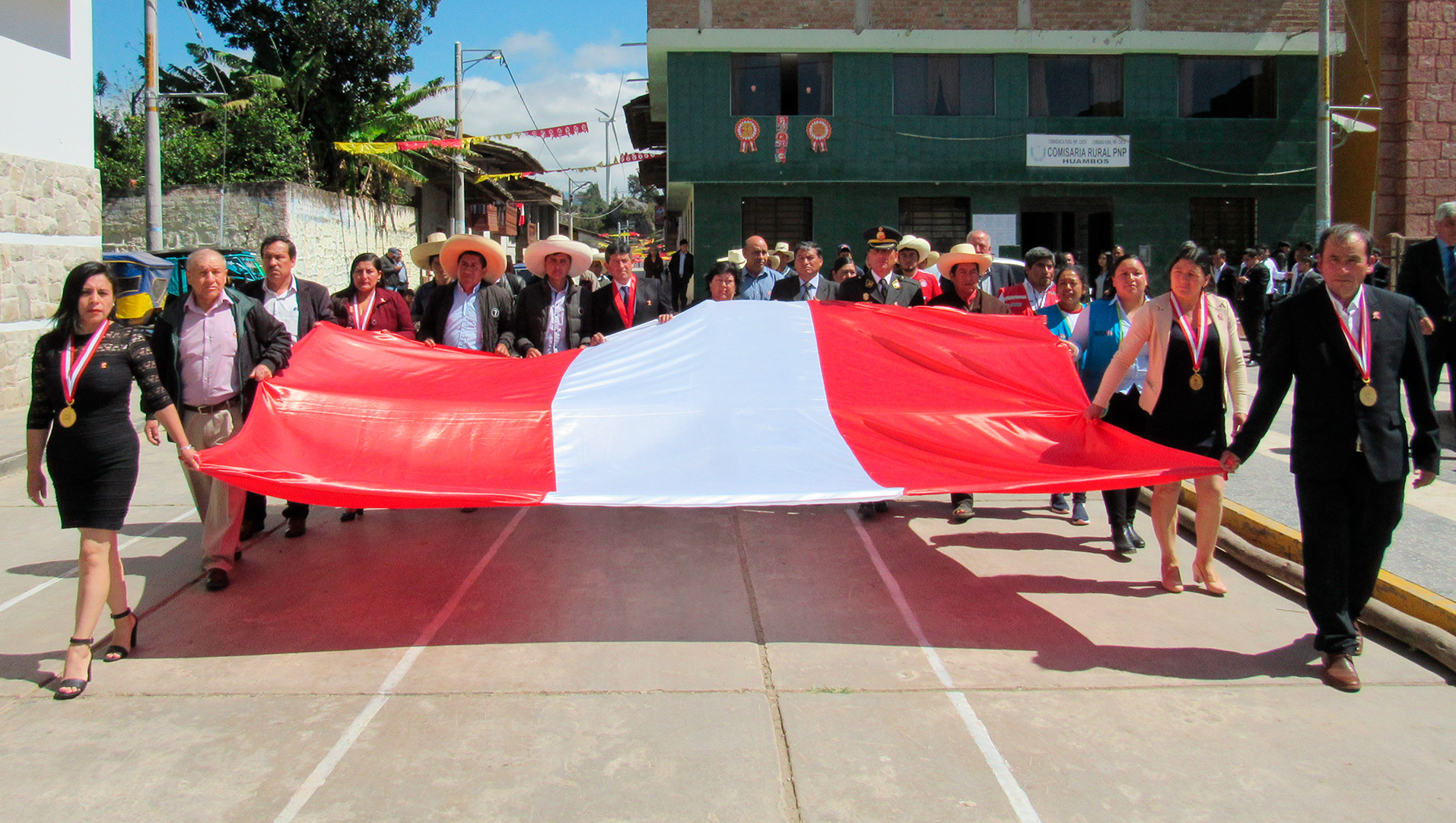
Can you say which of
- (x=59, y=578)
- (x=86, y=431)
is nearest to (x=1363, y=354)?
(x=86, y=431)

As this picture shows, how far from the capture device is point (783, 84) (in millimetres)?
22547

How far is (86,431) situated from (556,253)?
11.9ft

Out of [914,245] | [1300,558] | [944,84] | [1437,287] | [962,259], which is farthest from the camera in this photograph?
[944,84]

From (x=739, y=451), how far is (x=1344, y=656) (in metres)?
2.72

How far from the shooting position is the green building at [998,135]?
73.3 feet

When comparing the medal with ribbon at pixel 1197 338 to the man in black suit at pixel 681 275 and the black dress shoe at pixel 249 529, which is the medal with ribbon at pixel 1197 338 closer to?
the black dress shoe at pixel 249 529

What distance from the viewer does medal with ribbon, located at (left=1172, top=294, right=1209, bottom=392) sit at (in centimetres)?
512

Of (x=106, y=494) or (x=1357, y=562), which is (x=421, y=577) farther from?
(x=1357, y=562)

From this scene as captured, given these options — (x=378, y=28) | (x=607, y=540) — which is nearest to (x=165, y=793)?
(x=607, y=540)

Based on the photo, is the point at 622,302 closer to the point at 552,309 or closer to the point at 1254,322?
the point at 552,309

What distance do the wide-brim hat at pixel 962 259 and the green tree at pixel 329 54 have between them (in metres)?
19.5

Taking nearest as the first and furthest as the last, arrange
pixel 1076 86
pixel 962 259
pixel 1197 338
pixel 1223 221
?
pixel 1197 338 < pixel 962 259 < pixel 1076 86 < pixel 1223 221

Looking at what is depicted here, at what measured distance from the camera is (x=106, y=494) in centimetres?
422

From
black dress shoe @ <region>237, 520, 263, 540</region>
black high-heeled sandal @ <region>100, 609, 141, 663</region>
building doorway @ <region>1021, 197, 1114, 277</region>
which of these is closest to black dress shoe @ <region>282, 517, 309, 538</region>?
black dress shoe @ <region>237, 520, 263, 540</region>
